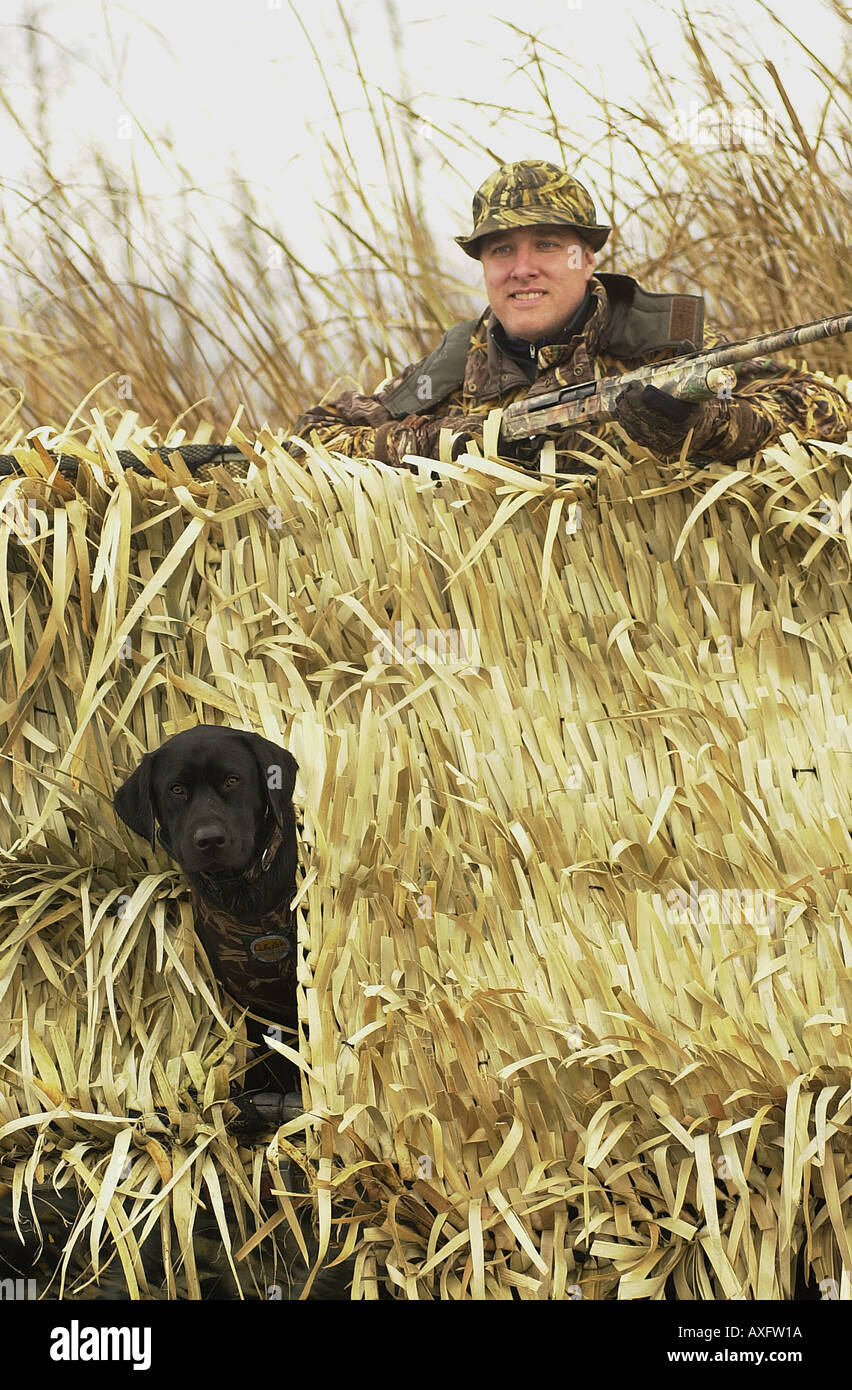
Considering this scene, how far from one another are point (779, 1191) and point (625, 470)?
1262mm

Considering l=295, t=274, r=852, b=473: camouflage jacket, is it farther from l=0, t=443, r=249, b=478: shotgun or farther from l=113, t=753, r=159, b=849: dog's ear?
l=113, t=753, r=159, b=849: dog's ear

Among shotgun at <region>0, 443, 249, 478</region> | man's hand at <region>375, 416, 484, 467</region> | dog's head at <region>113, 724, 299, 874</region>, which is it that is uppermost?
man's hand at <region>375, 416, 484, 467</region>

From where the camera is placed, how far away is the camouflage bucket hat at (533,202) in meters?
2.99

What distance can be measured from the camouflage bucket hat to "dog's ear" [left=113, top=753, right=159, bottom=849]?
65.1 inches

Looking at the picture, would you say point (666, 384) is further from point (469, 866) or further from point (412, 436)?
point (469, 866)

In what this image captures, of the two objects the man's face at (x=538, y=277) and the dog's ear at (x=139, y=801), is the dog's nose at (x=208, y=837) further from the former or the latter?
the man's face at (x=538, y=277)

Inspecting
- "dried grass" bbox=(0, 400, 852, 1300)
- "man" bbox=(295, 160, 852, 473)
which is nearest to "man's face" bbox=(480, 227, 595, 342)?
"man" bbox=(295, 160, 852, 473)

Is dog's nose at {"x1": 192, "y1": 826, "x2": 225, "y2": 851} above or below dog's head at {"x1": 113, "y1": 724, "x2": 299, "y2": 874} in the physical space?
below

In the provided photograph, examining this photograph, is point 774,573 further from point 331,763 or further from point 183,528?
point 183,528

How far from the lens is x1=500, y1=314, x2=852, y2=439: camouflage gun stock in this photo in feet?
6.88

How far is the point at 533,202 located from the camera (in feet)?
9.85

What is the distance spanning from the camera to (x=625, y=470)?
235 centimetres

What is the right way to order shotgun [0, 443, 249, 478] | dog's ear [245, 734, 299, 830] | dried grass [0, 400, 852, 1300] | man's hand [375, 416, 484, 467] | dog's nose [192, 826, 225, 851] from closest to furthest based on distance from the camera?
dried grass [0, 400, 852, 1300], dog's nose [192, 826, 225, 851], dog's ear [245, 734, 299, 830], shotgun [0, 443, 249, 478], man's hand [375, 416, 484, 467]
